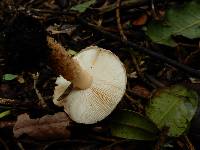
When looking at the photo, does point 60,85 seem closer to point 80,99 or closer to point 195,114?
point 80,99

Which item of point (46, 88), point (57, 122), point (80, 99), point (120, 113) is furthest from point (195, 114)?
point (46, 88)

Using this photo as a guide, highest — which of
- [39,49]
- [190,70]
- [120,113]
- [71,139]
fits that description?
[39,49]

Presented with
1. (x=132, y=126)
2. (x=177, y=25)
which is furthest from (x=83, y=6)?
(x=132, y=126)

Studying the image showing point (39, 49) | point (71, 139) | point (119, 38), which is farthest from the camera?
point (119, 38)

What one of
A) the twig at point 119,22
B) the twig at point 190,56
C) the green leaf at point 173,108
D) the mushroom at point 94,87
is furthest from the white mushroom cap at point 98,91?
the twig at point 190,56

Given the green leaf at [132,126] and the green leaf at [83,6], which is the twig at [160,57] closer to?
the green leaf at [83,6]

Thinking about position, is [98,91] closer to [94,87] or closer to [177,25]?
[94,87]
